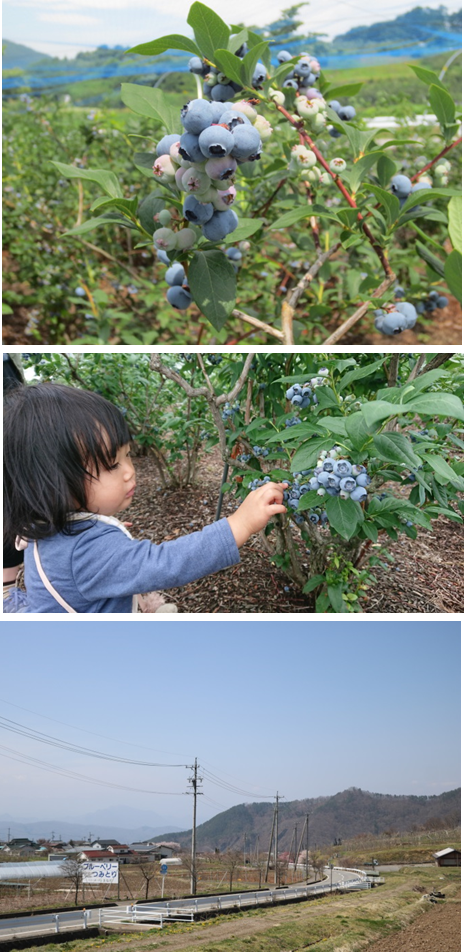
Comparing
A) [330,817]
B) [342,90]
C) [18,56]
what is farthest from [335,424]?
[18,56]

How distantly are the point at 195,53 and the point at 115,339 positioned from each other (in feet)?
2.69

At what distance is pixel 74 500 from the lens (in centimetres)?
86

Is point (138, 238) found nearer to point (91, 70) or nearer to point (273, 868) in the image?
point (91, 70)

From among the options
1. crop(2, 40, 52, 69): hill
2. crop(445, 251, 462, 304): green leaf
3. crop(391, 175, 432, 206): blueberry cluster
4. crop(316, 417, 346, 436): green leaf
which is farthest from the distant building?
crop(2, 40, 52, 69): hill

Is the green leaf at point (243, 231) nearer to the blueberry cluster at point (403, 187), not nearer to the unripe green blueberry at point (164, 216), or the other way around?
the unripe green blueberry at point (164, 216)

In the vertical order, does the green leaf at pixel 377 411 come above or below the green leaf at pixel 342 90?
below

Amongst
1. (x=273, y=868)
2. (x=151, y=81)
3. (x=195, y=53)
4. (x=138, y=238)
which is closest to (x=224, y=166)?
(x=195, y=53)

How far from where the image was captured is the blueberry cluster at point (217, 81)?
69cm

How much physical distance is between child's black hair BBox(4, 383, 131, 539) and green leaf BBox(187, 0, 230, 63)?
1.32 feet

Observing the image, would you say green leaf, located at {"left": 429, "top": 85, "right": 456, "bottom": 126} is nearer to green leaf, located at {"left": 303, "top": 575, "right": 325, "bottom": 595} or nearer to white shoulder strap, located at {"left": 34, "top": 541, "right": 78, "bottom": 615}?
green leaf, located at {"left": 303, "top": 575, "right": 325, "bottom": 595}

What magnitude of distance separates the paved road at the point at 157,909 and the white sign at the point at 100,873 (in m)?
0.05

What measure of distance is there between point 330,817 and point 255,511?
51cm

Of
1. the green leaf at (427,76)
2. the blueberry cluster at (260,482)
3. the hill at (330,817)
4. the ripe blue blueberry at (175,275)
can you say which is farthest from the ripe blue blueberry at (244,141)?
the hill at (330,817)

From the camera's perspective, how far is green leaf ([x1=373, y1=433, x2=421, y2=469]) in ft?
2.05
